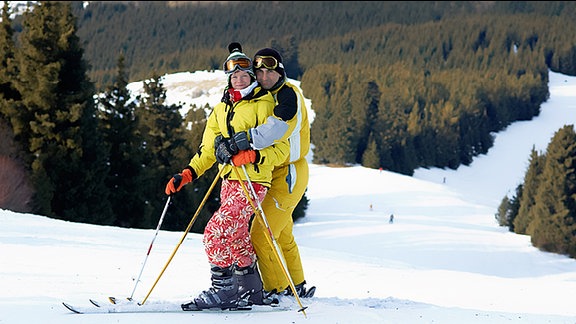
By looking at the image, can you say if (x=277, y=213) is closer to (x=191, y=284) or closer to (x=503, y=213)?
(x=191, y=284)

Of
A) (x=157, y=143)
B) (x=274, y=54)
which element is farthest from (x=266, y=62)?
(x=157, y=143)

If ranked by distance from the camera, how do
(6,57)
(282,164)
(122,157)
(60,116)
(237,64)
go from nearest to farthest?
(237,64)
(282,164)
(60,116)
(6,57)
(122,157)

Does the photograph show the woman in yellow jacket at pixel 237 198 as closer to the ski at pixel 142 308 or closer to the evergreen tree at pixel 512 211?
the ski at pixel 142 308

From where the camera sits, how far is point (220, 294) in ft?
15.4

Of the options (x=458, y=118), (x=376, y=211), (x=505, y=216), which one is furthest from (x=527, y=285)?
(x=458, y=118)

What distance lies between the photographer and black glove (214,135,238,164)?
4.59 m

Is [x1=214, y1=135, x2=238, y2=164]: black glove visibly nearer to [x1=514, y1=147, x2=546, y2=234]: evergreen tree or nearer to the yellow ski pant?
the yellow ski pant

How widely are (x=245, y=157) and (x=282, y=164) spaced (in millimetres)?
567

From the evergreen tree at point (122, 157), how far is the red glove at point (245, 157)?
1652cm

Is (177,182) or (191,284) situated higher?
(177,182)

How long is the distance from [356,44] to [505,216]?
12434cm

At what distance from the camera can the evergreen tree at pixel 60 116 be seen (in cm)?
1758

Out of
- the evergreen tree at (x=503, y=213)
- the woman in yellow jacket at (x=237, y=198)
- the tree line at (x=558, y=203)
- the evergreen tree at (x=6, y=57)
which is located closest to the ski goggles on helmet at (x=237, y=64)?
the woman in yellow jacket at (x=237, y=198)

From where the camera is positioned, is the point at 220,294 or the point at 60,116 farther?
the point at 60,116
